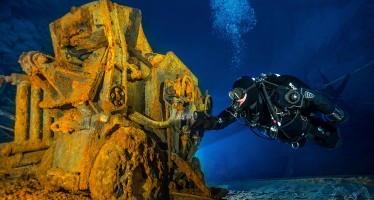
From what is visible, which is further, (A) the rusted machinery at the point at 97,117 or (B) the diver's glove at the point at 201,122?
(B) the diver's glove at the point at 201,122

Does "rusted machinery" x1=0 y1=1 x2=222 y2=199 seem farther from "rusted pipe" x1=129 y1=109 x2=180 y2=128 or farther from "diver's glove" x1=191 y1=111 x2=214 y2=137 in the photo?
"diver's glove" x1=191 y1=111 x2=214 y2=137

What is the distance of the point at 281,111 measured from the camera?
3812mm

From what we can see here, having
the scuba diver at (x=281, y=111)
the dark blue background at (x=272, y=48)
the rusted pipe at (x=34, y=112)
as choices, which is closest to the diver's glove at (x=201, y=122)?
the scuba diver at (x=281, y=111)

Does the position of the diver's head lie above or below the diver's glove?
above

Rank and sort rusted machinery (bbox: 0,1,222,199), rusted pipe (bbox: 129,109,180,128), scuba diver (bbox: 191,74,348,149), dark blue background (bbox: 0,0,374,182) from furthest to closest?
dark blue background (bbox: 0,0,374,182) → scuba diver (bbox: 191,74,348,149) → rusted pipe (bbox: 129,109,180,128) → rusted machinery (bbox: 0,1,222,199)

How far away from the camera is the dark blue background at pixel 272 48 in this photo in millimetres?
11680

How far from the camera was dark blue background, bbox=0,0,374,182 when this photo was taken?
11680 mm

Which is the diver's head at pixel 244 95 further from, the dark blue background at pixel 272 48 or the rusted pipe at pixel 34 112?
the dark blue background at pixel 272 48

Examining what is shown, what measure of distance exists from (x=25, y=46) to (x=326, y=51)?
67.7 ft

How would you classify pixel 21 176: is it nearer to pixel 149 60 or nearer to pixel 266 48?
pixel 149 60

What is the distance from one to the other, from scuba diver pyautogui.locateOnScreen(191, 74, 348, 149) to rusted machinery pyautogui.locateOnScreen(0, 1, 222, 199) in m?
0.92

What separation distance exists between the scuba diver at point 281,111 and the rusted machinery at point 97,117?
3.03 feet

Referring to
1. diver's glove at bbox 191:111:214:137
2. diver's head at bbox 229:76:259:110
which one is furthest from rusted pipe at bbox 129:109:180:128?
diver's head at bbox 229:76:259:110

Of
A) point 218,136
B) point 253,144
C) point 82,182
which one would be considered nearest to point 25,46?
point 82,182
